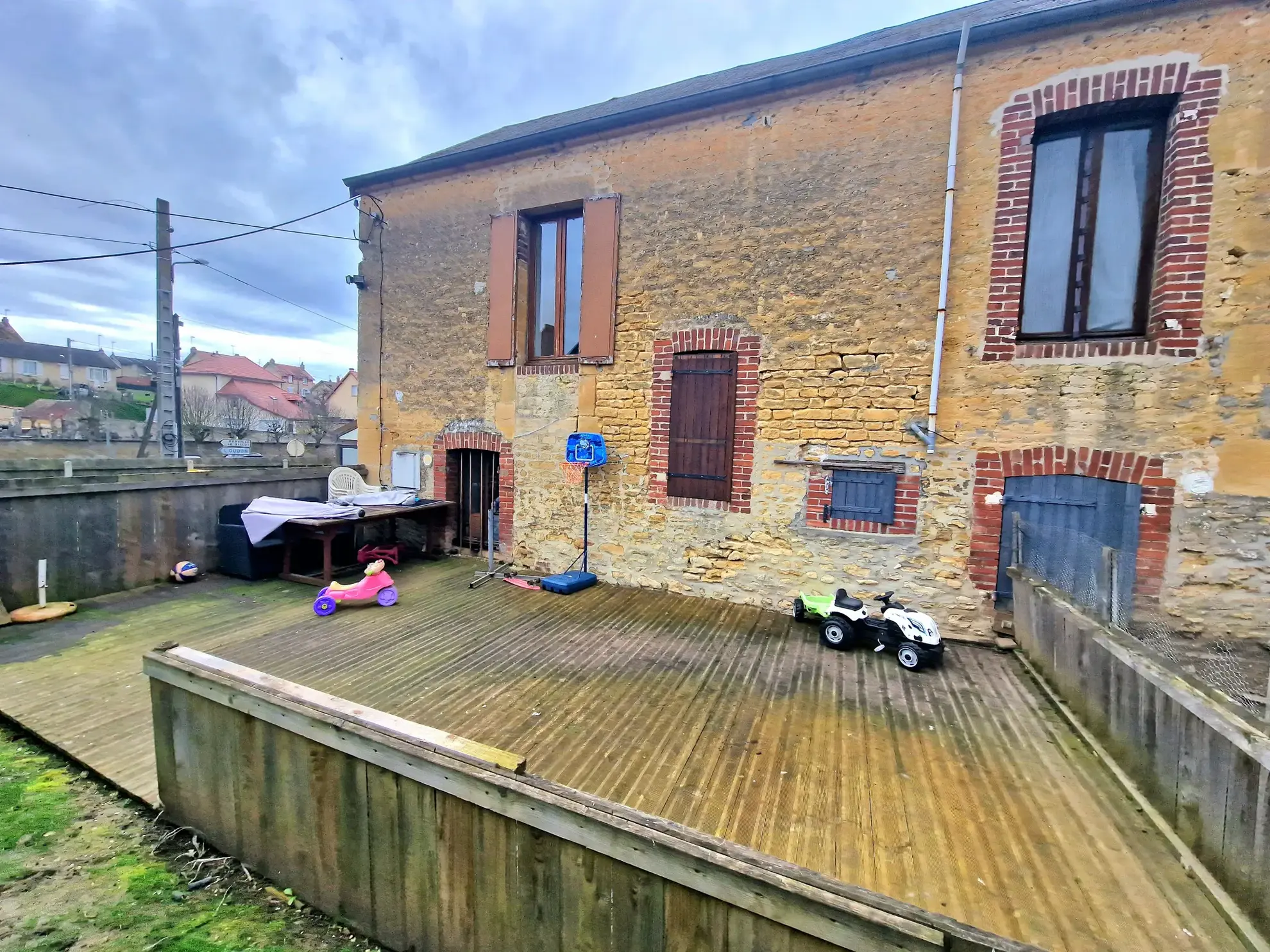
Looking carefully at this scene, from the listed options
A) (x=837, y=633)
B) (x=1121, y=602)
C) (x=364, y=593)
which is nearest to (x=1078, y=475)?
(x=1121, y=602)

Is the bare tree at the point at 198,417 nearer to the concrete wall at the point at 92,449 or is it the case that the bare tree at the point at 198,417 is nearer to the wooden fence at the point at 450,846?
the concrete wall at the point at 92,449

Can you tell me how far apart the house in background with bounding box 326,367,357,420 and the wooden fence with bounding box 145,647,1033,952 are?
47801 mm

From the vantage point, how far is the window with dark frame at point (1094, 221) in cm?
444

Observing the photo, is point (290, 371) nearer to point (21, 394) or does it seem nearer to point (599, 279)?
point (21, 394)

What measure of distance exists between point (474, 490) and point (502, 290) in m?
2.80

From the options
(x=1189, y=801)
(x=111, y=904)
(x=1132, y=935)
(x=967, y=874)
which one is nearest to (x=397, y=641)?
(x=111, y=904)

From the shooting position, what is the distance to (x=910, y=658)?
419cm

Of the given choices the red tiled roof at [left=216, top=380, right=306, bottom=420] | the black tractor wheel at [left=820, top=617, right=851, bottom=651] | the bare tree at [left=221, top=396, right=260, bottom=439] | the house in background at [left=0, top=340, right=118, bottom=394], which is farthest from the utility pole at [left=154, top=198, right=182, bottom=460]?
the house in background at [left=0, top=340, right=118, bottom=394]

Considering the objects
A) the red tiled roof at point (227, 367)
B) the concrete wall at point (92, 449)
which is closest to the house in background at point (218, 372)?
the red tiled roof at point (227, 367)

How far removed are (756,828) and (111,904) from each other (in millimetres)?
2962

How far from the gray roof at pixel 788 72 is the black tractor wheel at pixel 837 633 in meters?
5.16

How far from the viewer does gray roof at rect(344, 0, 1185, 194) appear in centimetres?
443

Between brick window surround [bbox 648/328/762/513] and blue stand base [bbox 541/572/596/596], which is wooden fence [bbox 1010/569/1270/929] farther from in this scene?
blue stand base [bbox 541/572/596/596]

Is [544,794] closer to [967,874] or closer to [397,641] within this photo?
[967,874]
